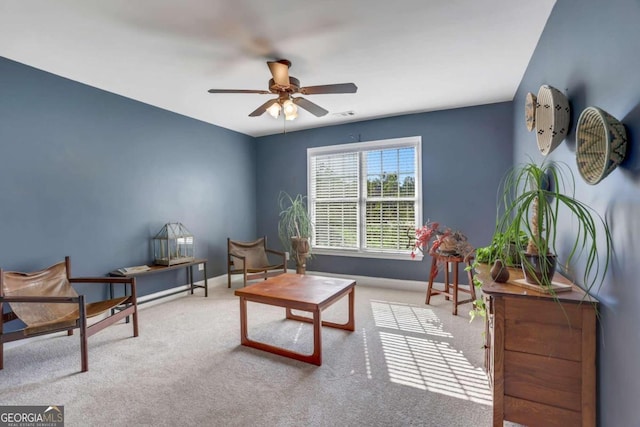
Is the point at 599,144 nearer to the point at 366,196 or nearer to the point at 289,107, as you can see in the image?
the point at 289,107

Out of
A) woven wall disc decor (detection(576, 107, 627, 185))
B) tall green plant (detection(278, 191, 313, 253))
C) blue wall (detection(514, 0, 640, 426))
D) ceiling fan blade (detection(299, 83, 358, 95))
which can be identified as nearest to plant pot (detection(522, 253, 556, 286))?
blue wall (detection(514, 0, 640, 426))

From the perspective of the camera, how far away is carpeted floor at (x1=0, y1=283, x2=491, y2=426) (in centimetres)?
185

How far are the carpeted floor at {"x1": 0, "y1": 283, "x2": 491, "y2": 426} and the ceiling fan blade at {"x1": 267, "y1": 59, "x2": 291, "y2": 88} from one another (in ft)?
7.55

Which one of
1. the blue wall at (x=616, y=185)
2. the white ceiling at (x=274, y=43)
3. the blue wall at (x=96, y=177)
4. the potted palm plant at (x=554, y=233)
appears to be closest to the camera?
the blue wall at (x=616, y=185)

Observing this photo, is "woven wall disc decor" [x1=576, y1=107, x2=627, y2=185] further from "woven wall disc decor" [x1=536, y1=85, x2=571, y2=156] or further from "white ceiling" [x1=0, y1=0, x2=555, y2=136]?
"white ceiling" [x1=0, y1=0, x2=555, y2=136]

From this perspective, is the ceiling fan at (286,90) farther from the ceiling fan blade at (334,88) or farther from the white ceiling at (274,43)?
the white ceiling at (274,43)

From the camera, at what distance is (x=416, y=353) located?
259cm

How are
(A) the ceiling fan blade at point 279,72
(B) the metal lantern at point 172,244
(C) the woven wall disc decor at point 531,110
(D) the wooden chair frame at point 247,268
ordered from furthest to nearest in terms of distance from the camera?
(D) the wooden chair frame at point 247,268 < (B) the metal lantern at point 172,244 < (A) the ceiling fan blade at point 279,72 < (C) the woven wall disc decor at point 531,110

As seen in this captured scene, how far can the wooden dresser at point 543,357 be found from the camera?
1.45 m

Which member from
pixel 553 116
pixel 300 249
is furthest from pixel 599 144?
pixel 300 249

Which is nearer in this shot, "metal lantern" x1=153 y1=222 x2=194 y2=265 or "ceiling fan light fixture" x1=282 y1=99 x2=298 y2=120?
"ceiling fan light fixture" x1=282 y1=99 x2=298 y2=120

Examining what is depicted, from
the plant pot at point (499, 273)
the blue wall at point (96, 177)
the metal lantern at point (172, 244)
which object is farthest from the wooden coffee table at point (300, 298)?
the blue wall at point (96, 177)

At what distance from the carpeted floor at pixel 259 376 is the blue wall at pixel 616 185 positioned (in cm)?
78

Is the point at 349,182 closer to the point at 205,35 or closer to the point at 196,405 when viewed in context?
the point at 205,35
